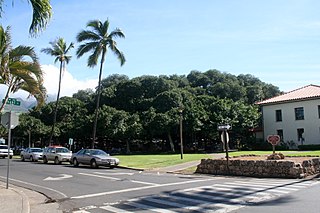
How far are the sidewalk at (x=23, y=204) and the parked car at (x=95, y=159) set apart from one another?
12172mm

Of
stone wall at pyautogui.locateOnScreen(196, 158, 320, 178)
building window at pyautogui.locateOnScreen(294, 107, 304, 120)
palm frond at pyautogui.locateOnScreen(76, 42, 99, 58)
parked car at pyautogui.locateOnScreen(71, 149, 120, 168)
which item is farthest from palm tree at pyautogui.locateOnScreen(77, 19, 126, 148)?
building window at pyautogui.locateOnScreen(294, 107, 304, 120)

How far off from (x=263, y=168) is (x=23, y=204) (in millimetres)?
12664

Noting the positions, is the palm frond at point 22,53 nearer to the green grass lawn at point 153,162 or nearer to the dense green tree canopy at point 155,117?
the green grass lawn at point 153,162

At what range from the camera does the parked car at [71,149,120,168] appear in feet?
84.0

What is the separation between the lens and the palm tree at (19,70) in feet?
44.2

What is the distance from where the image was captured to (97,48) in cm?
3506

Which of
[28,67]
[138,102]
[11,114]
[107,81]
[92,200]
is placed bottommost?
[92,200]

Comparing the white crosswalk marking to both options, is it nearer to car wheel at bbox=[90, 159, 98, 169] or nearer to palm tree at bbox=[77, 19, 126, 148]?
car wheel at bbox=[90, 159, 98, 169]

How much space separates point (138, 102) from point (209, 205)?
166 feet

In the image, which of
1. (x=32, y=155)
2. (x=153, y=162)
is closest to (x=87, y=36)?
(x=32, y=155)

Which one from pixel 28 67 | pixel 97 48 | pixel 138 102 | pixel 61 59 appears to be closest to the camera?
pixel 28 67

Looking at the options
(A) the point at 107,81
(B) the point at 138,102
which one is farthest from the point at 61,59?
(A) the point at 107,81

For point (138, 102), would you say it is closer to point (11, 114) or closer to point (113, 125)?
point (113, 125)

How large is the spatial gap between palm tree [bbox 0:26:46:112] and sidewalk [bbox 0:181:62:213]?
4035 mm
